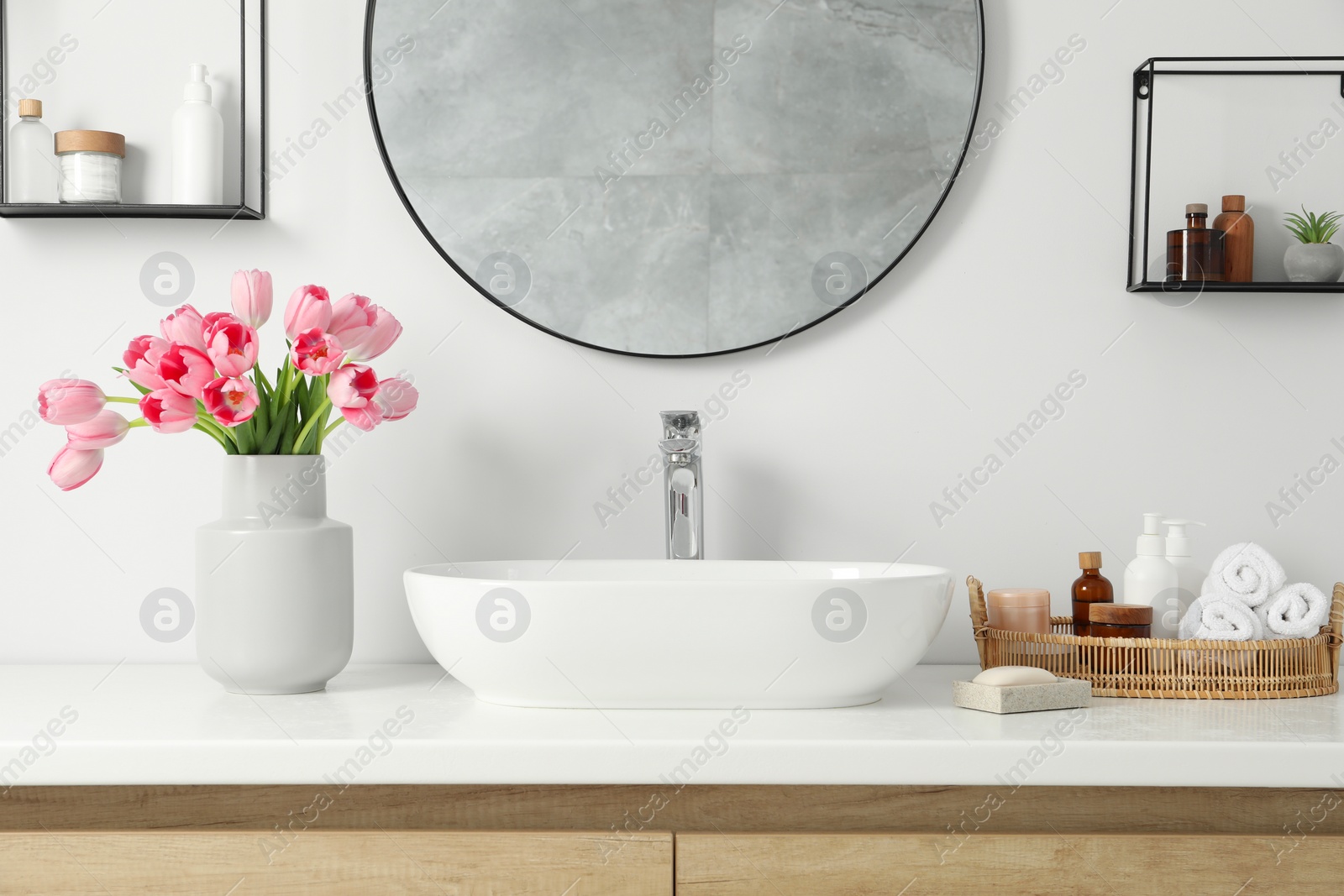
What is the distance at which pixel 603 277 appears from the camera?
128cm

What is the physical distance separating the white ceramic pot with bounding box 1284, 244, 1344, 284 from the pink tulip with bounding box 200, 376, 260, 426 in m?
1.18

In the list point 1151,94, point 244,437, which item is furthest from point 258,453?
point 1151,94

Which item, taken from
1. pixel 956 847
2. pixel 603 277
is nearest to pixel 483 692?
pixel 956 847

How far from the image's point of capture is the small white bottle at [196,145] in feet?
4.08

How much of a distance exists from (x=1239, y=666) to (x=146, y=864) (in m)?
1.03

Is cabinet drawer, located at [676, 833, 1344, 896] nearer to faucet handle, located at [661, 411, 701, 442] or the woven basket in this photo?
the woven basket

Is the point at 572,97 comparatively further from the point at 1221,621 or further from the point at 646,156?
the point at 1221,621

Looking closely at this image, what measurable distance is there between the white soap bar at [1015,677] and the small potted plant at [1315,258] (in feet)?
2.01

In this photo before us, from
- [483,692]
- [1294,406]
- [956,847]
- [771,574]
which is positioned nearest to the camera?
[956,847]

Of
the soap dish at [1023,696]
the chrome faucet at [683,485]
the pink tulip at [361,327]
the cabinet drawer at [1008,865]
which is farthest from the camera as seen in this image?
the chrome faucet at [683,485]

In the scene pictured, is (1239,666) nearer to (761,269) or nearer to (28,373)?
(761,269)

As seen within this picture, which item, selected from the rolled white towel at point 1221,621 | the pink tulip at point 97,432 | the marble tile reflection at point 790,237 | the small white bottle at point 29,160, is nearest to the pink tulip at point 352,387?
Result: the pink tulip at point 97,432

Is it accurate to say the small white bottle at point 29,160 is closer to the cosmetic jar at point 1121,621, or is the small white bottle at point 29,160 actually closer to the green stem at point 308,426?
the green stem at point 308,426

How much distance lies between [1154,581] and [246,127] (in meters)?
1.21
